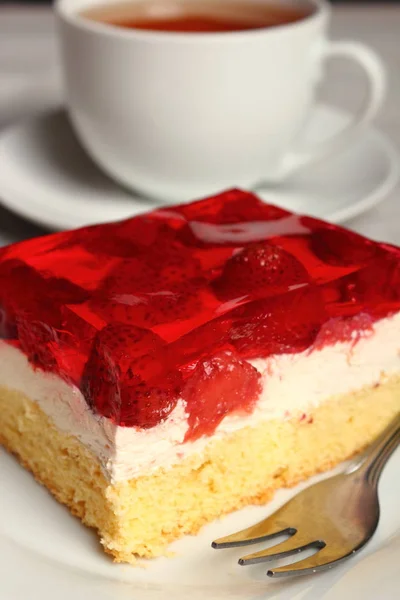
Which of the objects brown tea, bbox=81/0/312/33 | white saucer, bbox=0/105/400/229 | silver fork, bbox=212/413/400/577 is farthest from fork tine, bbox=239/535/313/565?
brown tea, bbox=81/0/312/33

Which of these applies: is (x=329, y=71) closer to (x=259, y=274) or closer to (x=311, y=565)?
(x=259, y=274)

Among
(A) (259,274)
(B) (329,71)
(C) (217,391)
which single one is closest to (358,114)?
(A) (259,274)

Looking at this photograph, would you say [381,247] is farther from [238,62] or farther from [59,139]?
[59,139]

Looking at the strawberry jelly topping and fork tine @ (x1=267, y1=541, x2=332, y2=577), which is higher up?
the strawberry jelly topping

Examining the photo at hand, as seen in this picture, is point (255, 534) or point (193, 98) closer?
point (255, 534)

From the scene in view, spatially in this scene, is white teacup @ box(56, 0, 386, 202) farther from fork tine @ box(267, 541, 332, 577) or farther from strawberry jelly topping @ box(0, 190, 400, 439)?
fork tine @ box(267, 541, 332, 577)

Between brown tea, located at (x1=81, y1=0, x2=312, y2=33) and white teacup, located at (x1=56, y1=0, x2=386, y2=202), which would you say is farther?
brown tea, located at (x1=81, y1=0, x2=312, y2=33)
